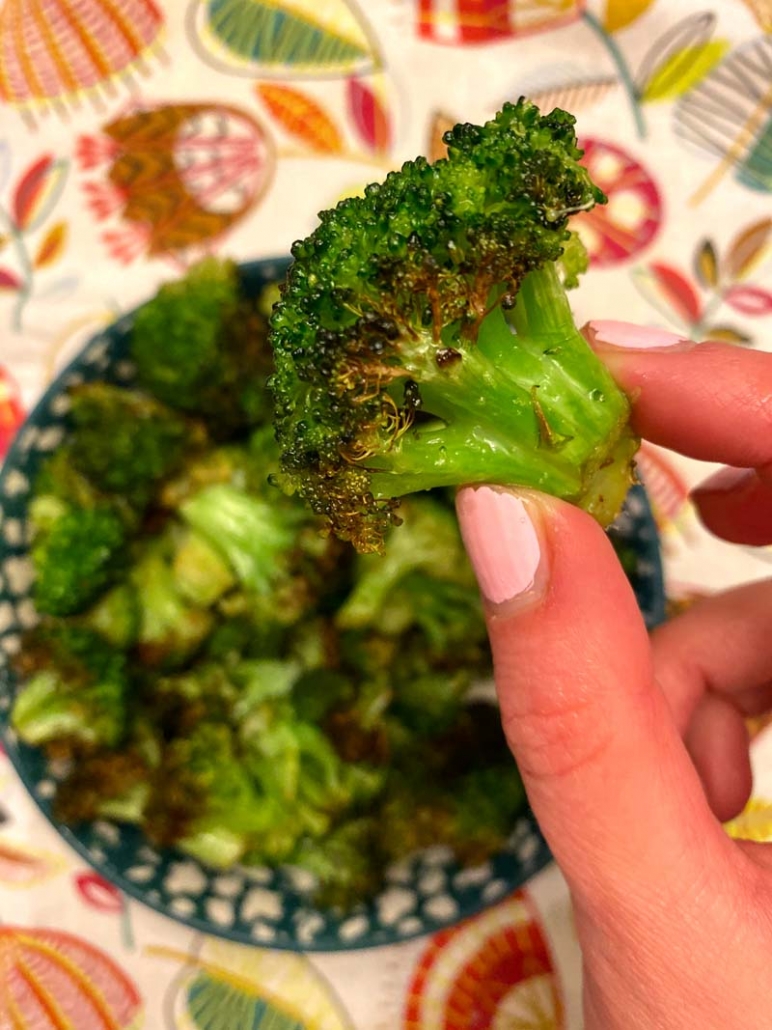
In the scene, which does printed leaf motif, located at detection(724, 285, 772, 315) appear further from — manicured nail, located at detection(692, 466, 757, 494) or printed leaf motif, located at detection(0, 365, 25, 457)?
printed leaf motif, located at detection(0, 365, 25, 457)

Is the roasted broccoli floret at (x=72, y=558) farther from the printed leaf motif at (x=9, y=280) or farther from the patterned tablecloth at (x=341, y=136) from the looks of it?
the printed leaf motif at (x=9, y=280)

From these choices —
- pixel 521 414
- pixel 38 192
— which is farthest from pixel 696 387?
pixel 38 192

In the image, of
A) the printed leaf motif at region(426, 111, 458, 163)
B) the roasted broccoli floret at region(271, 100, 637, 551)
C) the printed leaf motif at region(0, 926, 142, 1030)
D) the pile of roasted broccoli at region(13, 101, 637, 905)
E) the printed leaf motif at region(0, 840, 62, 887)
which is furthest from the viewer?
the printed leaf motif at region(426, 111, 458, 163)

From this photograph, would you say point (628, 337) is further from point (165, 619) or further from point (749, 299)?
point (165, 619)

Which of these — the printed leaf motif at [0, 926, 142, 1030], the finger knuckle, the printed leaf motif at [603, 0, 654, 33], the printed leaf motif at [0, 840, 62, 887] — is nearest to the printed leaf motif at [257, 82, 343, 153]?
the printed leaf motif at [603, 0, 654, 33]

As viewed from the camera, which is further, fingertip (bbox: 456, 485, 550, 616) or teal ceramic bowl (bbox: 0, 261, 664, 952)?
teal ceramic bowl (bbox: 0, 261, 664, 952)

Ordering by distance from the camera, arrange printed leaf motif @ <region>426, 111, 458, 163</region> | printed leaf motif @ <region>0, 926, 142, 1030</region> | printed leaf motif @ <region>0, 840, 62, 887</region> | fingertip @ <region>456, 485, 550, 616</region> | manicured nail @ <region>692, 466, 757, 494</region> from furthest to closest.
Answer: printed leaf motif @ <region>426, 111, 458, 163</region> → printed leaf motif @ <region>0, 840, 62, 887</region> → printed leaf motif @ <region>0, 926, 142, 1030</region> → manicured nail @ <region>692, 466, 757, 494</region> → fingertip @ <region>456, 485, 550, 616</region>
